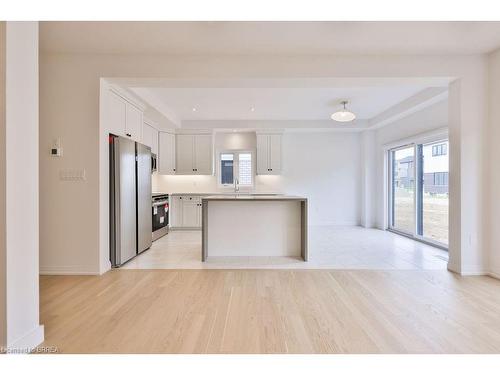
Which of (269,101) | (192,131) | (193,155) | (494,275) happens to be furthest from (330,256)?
(192,131)

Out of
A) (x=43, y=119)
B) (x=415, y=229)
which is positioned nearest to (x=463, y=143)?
(x=415, y=229)

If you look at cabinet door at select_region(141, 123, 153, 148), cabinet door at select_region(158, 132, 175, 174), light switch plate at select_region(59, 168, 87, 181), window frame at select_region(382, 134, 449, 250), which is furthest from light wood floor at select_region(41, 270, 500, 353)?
cabinet door at select_region(158, 132, 175, 174)

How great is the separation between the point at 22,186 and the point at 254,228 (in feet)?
10.1

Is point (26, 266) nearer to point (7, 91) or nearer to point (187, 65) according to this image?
point (7, 91)

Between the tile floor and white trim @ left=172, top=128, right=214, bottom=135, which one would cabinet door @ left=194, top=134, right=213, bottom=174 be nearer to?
white trim @ left=172, top=128, right=214, bottom=135

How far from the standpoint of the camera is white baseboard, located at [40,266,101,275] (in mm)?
3385

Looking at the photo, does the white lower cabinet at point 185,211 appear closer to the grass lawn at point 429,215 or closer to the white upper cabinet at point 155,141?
the white upper cabinet at point 155,141

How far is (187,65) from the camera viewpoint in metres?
3.40

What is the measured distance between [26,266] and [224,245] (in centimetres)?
279

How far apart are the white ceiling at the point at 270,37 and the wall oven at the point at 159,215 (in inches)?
119

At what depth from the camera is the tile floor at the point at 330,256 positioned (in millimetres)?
3795

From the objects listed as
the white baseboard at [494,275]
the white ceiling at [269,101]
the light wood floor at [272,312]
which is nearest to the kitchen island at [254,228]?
the light wood floor at [272,312]

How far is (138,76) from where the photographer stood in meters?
3.41
